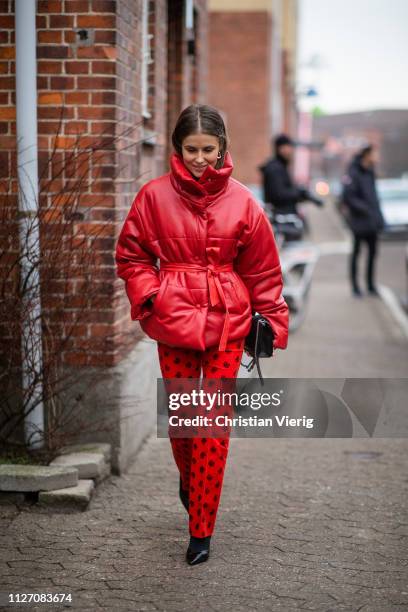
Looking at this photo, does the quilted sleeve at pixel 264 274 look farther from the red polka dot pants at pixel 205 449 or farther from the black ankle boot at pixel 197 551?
the black ankle boot at pixel 197 551

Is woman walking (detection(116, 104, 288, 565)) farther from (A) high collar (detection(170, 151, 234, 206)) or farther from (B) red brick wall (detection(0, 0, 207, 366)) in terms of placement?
(B) red brick wall (detection(0, 0, 207, 366))

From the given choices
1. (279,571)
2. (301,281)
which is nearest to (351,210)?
(301,281)

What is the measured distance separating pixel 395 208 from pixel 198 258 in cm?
2172

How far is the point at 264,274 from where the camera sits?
4.11 meters

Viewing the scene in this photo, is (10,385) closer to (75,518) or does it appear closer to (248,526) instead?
(75,518)

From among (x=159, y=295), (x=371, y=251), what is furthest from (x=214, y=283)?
(x=371, y=251)

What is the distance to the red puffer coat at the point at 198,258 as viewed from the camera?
3965 mm

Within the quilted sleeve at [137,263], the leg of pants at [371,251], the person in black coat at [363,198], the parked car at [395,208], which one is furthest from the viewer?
the parked car at [395,208]

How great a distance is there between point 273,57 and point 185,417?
89.5ft

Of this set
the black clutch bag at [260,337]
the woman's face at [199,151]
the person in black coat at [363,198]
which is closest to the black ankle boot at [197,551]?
the black clutch bag at [260,337]

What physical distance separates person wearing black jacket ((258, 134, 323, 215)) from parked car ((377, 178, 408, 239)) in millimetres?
10847

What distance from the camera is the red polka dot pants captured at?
4059 millimetres

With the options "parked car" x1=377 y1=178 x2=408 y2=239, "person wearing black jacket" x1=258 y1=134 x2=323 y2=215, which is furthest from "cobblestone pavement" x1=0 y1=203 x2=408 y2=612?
"parked car" x1=377 y1=178 x2=408 y2=239

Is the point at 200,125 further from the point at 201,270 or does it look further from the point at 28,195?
the point at 28,195
